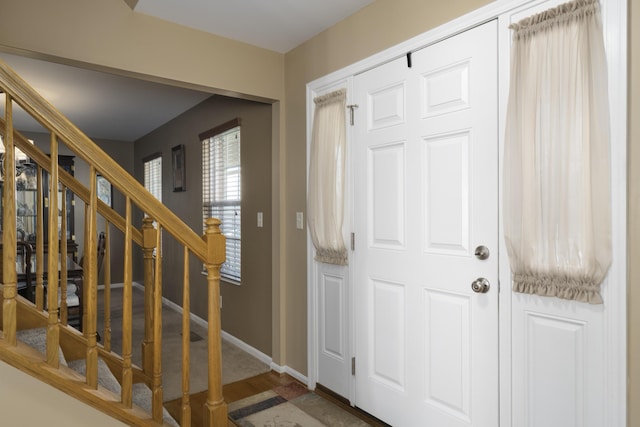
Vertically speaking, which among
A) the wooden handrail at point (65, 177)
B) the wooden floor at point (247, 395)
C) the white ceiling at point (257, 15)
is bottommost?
the wooden floor at point (247, 395)

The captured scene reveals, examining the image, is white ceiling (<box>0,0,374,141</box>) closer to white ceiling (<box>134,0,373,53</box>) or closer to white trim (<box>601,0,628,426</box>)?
white ceiling (<box>134,0,373,53</box>)

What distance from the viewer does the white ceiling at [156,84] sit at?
94.3 inches

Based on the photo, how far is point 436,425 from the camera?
6.68 ft

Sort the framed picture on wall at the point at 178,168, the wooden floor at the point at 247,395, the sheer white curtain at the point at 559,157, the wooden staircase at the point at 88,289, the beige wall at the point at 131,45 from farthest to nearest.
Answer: the framed picture on wall at the point at 178,168 < the wooden floor at the point at 247,395 < the beige wall at the point at 131,45 < the sheer white curtain at the point at 559,157 < the wooden staircase at the point at 88,289

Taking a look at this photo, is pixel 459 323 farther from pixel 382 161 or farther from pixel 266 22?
pixel 266 22

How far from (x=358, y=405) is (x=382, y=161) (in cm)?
149

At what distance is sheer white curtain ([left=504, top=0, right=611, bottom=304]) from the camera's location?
1.45 meters

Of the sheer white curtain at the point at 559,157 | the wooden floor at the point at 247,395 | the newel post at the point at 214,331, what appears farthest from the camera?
the wooden floor at the point at 247,395

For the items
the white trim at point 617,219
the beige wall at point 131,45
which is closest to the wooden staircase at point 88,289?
the beige wall at point 131,45

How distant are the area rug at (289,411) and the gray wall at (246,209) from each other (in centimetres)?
64

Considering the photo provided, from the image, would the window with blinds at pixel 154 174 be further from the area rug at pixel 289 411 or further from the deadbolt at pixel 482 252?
the deadbolt at pixel 482 252

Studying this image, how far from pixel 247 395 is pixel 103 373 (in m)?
1.11

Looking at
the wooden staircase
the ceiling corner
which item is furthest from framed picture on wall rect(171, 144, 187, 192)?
the wooden staircase

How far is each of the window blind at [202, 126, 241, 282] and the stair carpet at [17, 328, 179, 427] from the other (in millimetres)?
1864
